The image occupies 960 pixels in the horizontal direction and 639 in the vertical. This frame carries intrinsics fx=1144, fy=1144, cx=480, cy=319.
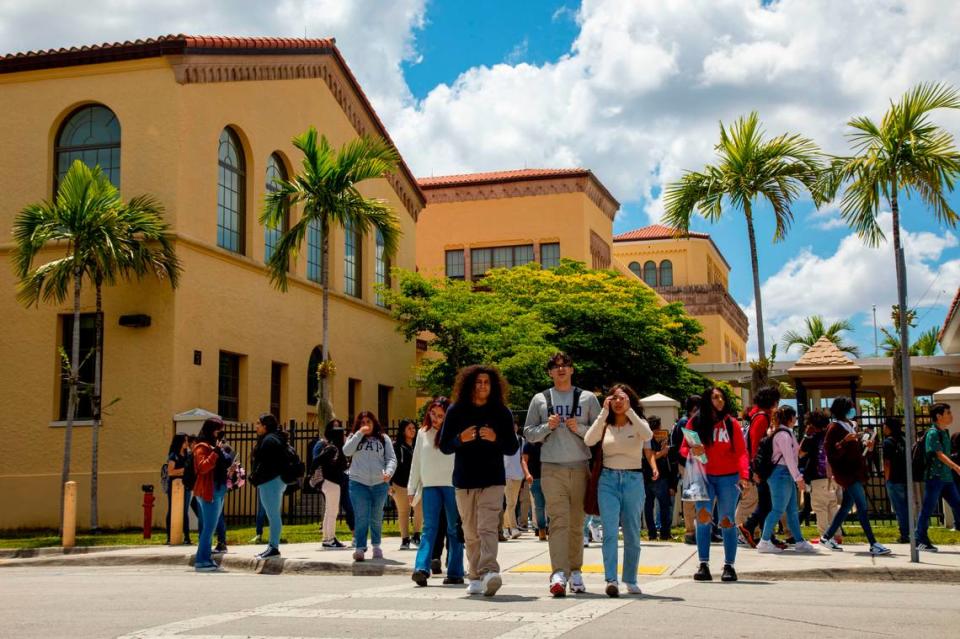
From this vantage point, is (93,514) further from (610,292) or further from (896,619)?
(610,292)

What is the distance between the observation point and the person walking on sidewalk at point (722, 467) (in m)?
10.2

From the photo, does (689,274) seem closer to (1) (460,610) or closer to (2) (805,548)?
(2) (805,548)

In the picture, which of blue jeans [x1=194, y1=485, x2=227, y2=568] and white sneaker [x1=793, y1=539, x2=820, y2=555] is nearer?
blue jeans [x1=194, y1=485, x2=227, y2=568]

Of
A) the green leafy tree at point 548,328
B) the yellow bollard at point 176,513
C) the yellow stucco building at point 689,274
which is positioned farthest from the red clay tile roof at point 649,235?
the yellow bollard at point 176,513

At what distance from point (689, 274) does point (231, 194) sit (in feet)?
146

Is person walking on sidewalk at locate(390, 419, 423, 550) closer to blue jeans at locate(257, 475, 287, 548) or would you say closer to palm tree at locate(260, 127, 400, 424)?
blue jeans at locate(257, 475, 287, 548)

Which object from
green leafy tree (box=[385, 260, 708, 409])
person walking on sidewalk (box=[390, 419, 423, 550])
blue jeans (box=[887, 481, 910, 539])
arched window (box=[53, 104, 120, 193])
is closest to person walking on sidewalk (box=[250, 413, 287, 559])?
person walking on sidewalk (box=[390, 419, 423, 550])

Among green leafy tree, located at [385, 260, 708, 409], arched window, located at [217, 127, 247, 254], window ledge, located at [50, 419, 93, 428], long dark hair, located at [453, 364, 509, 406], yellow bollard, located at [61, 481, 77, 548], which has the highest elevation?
arched window, located at [217, 127, 247, 254]

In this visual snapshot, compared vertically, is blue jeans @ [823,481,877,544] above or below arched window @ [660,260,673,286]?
below

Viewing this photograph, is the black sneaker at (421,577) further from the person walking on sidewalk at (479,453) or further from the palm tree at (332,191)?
the palm tree at (332,191)

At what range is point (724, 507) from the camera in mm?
10242

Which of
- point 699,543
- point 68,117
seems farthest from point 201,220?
point 699,543

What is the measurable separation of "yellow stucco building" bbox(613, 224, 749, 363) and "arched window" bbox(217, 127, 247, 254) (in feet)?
134

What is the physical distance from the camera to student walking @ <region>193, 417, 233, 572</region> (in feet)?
41.0
